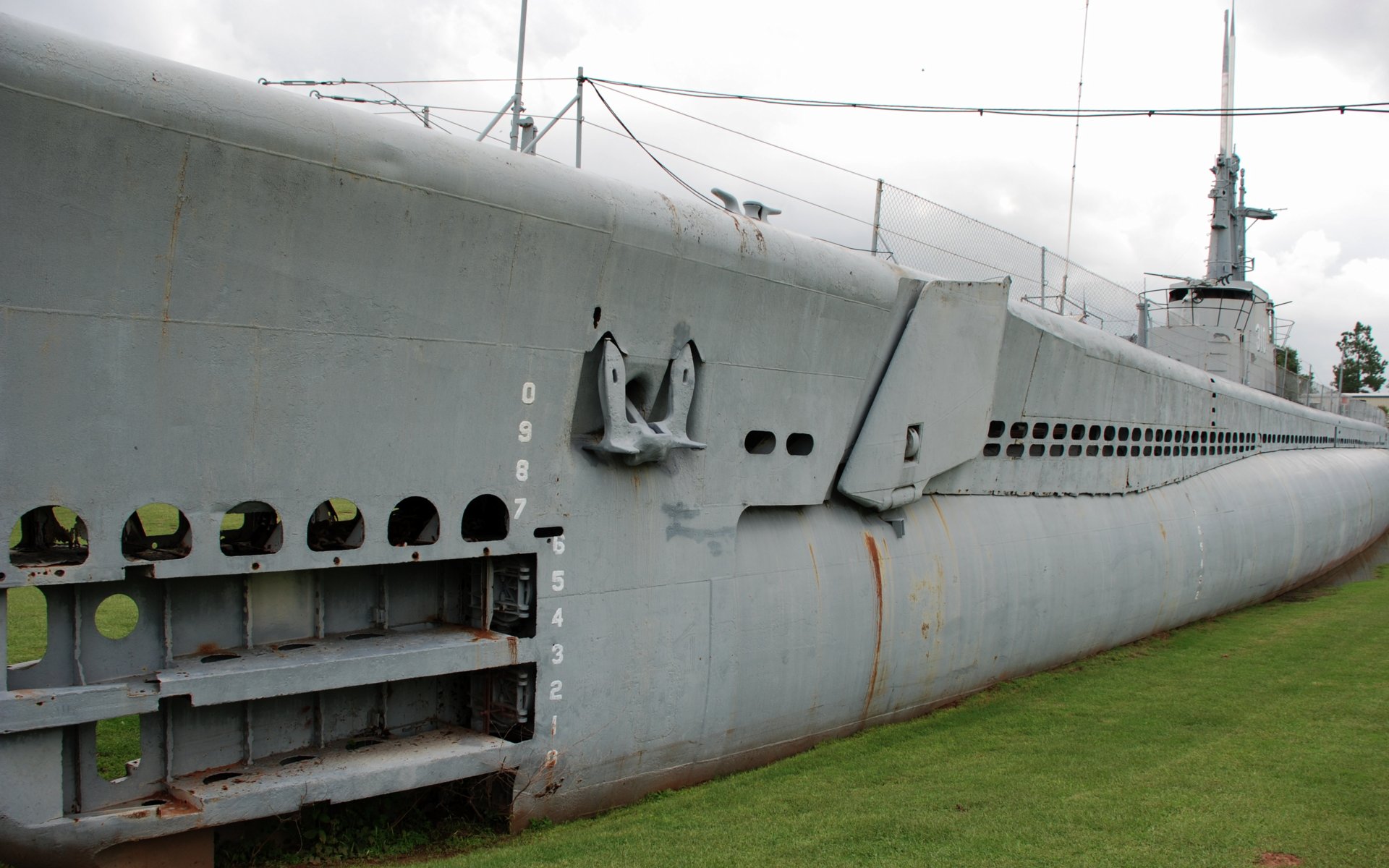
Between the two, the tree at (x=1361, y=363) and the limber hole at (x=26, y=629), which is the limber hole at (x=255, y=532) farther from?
the tree at (x=1361, y=363)

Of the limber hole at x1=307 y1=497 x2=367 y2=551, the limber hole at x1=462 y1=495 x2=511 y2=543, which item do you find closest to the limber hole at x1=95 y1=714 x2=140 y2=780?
the limber hole at x1=307 y1=497 x2=367 y2=551

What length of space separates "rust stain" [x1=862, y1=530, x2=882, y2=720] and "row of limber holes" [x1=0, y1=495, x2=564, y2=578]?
3.46m

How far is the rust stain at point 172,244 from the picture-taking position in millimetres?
4609

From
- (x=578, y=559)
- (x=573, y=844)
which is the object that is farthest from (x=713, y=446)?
(x=573, y=844)

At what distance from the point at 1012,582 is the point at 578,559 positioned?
596 cm

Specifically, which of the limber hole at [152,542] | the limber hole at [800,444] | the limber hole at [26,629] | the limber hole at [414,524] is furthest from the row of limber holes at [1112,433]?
the limber hole at [26,629]

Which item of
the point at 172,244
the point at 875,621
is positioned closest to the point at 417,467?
the point at 172,244

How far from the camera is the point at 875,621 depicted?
28.2 feet

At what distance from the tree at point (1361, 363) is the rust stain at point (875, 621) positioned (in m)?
125

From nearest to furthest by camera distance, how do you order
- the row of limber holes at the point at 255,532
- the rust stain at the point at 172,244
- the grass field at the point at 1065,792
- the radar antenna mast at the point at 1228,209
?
the rust stain at the point at 172,244 → the row of limber holes at the point at 255,532 → the grass field at the point at 1065,792 → the radar antenna mast at the point at 1228,209

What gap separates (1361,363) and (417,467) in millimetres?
140027

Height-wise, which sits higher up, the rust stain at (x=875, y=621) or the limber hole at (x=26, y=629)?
the rust stain at (x=875, y=621)

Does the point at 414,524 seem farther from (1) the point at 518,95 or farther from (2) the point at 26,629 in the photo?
(2) the point at 26,629

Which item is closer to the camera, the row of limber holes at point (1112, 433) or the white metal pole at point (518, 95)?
the white metal pole at point (518, 95)
